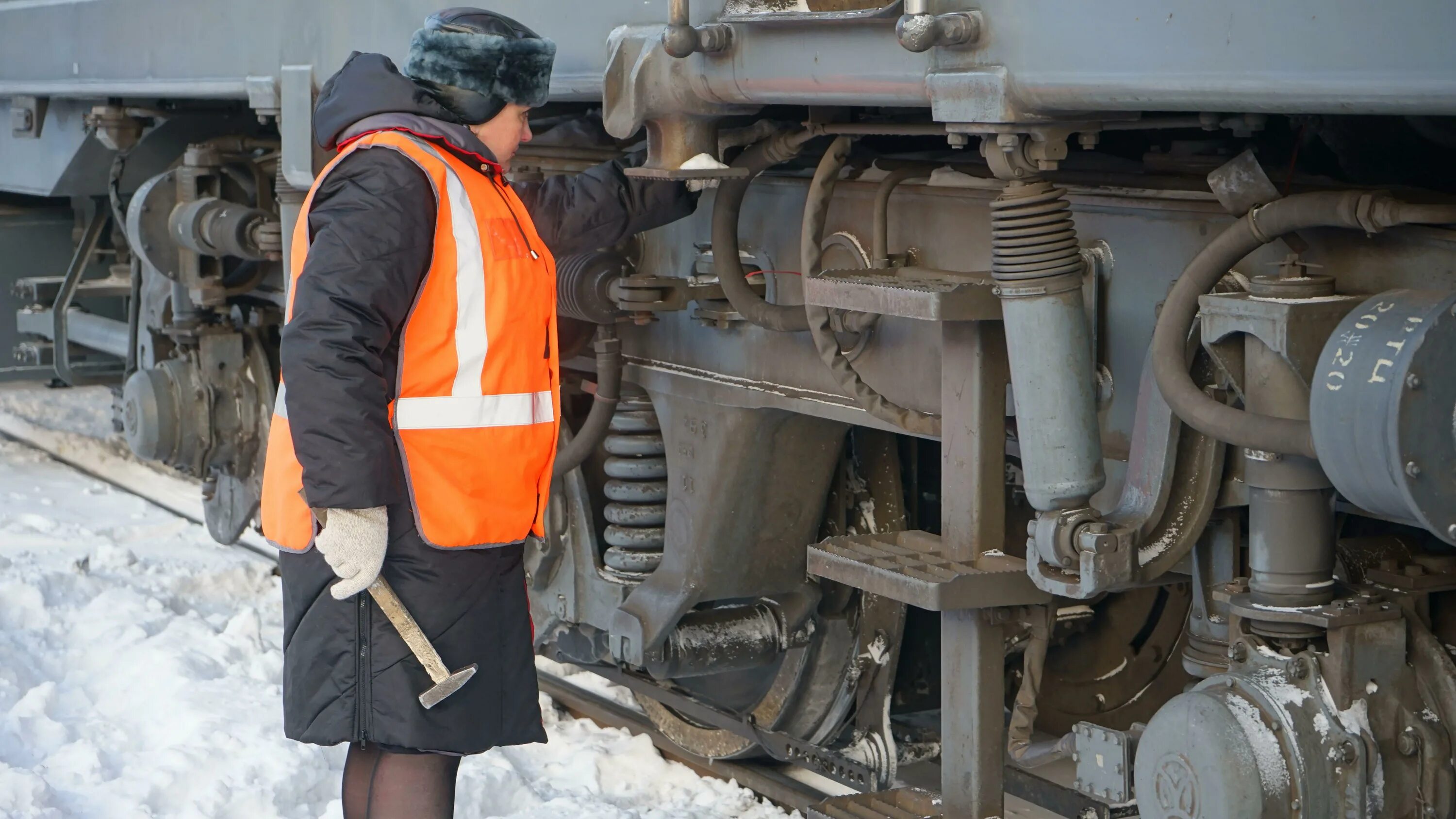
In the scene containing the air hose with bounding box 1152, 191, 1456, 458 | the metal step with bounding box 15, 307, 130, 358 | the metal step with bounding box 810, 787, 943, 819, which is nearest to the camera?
the air hose with bounding box 1152, 191, 1456, 458

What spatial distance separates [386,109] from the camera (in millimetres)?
2785

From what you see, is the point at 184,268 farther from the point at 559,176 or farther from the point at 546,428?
the point at 546,428

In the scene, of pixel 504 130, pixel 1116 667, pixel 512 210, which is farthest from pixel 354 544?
pixel 1116 667

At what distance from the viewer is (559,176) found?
3516 mm

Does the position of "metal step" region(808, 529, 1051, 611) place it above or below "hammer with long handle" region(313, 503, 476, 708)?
above

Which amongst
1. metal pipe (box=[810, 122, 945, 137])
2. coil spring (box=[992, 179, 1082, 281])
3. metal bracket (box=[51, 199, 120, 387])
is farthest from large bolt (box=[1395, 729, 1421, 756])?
metal bracket (box=[51, 199, 120, 387])

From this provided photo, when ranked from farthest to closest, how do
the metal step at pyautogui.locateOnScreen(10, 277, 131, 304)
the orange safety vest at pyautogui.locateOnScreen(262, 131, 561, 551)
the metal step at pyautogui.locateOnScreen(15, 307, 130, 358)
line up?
the metal step at pyautogui.locateOnScreen(10, 277, 131, 304) → the metal step at pyautogui.locateOnScreen(15, 307, 130, 358) → the orange safety vest at pyautogui.locateOnScreen(262, 131, 561, 551)

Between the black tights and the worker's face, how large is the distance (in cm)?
95

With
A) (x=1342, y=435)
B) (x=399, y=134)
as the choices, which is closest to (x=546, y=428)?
(x=399, y=134)

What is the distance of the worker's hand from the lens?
2572mm

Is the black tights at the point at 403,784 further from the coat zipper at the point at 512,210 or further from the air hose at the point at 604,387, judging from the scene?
the air hose at the point at 604,387

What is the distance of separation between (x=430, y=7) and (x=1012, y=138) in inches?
68.1

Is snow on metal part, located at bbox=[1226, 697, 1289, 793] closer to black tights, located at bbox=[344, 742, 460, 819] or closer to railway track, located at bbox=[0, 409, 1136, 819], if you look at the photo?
railway track, located at bbox=[0, 409, 1136, 819]

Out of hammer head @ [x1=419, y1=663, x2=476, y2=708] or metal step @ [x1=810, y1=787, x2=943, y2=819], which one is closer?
hammer head @ [x1=419, y1=663, x2=476, y2=708]
